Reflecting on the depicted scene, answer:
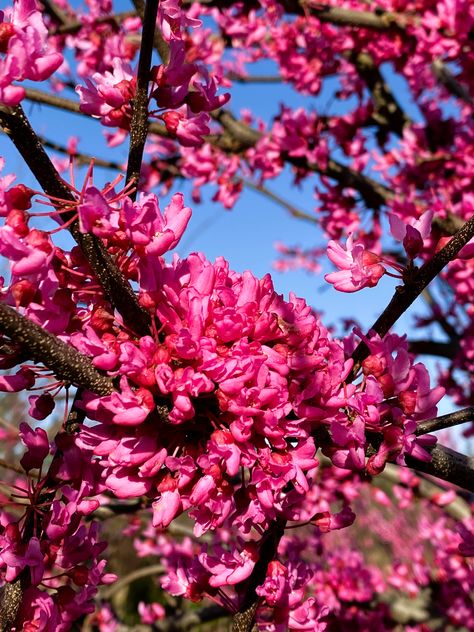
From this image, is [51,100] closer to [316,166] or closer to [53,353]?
[316,166]

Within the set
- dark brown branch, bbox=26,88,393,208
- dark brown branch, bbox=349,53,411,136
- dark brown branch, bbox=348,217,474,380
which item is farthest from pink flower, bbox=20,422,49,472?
dark brown branch, bbox=349,53,411,136

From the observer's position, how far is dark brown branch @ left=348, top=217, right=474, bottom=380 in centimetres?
115

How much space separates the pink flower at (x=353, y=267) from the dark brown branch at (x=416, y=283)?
6cm

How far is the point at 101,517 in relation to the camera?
2.52 metres

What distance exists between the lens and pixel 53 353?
1040 millimetres

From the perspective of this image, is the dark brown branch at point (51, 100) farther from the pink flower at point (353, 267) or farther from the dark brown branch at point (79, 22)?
the pink flower at point (353, 267)

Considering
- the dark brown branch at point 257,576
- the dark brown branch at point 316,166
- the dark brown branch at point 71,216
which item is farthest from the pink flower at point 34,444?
the dark brown branch at point 316,166

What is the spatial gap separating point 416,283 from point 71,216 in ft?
2.36

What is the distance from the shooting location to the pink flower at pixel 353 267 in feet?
4.03

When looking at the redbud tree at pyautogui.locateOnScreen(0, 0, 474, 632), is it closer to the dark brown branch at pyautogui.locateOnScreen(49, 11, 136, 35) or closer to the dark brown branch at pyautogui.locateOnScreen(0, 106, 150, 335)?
the dark brown branch at pyautogui.locateOnScreen(0, 106, 150, 335)

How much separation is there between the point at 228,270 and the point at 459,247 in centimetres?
49

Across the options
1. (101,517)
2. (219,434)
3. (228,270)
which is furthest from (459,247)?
(101,517)

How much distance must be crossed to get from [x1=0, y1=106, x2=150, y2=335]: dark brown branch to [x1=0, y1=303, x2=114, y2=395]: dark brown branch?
13cm

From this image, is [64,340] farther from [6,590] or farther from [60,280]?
[6,590]
